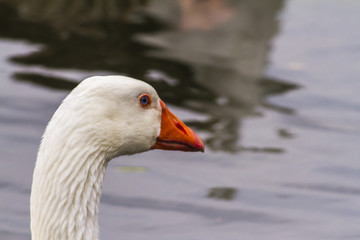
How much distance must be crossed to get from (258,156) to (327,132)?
0.98 metres

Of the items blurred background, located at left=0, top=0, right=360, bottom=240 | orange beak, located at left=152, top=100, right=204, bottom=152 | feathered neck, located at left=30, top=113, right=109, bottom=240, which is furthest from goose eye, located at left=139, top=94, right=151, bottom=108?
blurred background, located at left=0, top=0, right=360, bottom=240

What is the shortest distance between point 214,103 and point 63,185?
4.69m

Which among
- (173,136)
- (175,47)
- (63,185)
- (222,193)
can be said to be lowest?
(63,185)

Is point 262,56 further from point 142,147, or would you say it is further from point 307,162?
point 142,147

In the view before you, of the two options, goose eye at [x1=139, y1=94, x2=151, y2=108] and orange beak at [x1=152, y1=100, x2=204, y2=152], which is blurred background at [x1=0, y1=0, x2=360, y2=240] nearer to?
orange beak at [x1=152, y1=100, x2=204, y2=152]

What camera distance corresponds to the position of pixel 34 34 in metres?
9.10

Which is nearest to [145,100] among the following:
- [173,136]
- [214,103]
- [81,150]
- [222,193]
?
[173,136]

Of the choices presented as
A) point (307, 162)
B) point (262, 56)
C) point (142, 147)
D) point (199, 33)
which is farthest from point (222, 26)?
point (142, 147)

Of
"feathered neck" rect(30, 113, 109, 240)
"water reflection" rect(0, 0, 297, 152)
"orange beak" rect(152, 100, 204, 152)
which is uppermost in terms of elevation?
"water reflection" rect(0, 0, 297, 152)

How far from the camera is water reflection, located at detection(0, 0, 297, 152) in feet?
25.8

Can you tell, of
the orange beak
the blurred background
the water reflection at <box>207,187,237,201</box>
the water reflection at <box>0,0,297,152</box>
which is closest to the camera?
the orange beak

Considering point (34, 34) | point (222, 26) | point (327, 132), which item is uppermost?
point (222, 26)

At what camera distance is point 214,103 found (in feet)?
26.0

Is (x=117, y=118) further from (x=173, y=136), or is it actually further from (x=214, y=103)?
(x=214, y=103)
